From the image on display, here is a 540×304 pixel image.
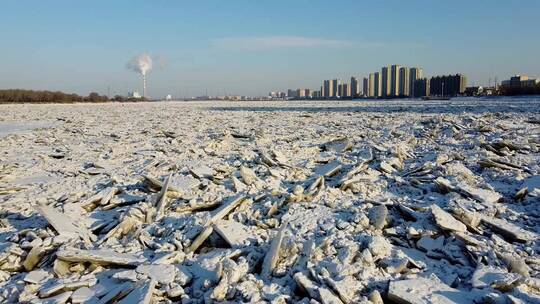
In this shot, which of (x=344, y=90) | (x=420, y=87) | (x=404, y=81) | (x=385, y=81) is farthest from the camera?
(x=344, y=90)

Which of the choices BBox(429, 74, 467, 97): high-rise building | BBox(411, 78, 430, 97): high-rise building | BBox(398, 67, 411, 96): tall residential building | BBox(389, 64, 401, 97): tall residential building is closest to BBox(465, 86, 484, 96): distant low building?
BBox(429, 74, 467, 97): high-rise building

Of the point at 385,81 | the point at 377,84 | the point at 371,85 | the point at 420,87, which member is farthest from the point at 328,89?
the point at 420,87

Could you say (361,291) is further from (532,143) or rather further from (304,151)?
(532,143)

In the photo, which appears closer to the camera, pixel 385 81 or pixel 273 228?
pixel 273 228

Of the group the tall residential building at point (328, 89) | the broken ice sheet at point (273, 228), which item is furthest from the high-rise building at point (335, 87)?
the broken ice sheet at point (273, 228)

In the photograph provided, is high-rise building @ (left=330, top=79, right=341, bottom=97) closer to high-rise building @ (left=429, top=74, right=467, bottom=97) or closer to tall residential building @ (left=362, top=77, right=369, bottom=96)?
tall residential building @ (left=362, top=77, right=369, bottom=96)

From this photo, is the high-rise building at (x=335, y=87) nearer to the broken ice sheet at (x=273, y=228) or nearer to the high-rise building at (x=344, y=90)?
the high-rise building at (x=344, y=90)

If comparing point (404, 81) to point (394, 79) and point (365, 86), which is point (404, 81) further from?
point (365, 86)
